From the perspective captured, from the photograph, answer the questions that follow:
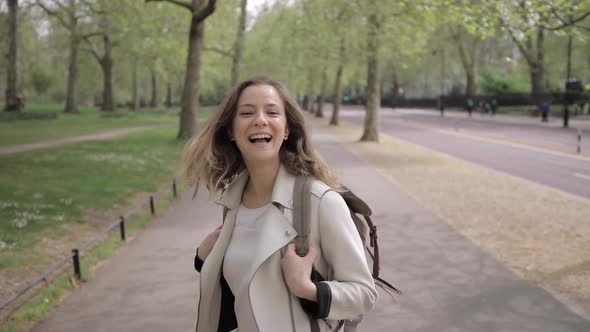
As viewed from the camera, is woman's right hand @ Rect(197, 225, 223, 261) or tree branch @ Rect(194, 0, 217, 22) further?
tree branch @ Rect(194, 0, 217, 22)

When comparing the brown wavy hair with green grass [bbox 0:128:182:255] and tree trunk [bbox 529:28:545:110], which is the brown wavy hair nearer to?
green grass [bbox 0:128:182:255]

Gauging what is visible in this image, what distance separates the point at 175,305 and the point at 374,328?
2031 mm

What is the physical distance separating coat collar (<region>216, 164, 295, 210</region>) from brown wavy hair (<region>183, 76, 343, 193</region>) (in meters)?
Result: 0.06

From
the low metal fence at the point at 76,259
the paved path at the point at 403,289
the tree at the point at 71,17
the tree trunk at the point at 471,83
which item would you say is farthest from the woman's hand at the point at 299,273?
the tree trunk at the point at 471,83

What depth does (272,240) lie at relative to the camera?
6.88 ft

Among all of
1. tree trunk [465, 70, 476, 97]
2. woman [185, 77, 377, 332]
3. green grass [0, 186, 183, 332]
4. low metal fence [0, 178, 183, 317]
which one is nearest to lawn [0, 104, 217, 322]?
low metal fence [0, 178, 183, 317]

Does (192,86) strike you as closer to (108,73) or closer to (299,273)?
(299,273)

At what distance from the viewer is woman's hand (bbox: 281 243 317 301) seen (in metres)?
2.04

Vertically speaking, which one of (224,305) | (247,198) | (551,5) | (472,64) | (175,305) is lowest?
(175,305)

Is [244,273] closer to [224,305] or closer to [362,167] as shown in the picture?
[224,305]

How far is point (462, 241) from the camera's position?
8.06m

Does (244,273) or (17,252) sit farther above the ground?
(244,273)

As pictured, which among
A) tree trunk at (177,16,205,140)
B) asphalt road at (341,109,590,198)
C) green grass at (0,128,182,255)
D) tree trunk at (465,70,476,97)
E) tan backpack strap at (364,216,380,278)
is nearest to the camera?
tan backpack strap at (364,216,380,278)

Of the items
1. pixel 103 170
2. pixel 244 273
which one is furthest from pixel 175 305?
pixel 103 170
